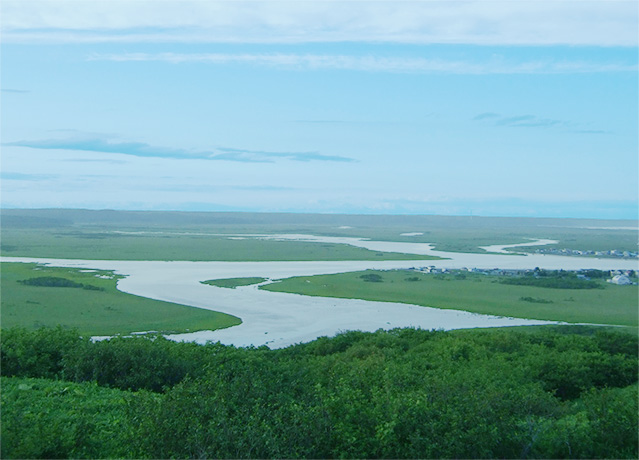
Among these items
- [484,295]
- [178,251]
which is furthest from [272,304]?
[178,251]

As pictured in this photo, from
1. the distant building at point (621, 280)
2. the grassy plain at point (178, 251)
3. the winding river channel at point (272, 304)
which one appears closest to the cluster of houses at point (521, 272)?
the distant building at point (621, 280)

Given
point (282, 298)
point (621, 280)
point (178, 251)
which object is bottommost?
point (282, 298)

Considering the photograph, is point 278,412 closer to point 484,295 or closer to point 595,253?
point 484,295

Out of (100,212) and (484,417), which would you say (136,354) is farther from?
(100,212)

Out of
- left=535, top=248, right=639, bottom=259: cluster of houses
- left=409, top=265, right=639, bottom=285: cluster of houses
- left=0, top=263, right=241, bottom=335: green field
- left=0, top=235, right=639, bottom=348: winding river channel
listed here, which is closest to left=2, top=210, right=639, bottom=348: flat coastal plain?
left=0, top=235, right=639, bottom=348: winding river channel

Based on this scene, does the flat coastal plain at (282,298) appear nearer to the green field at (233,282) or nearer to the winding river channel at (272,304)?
the winding river channel at (272,304)

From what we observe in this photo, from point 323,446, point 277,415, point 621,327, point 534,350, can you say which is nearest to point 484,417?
point 323,446
